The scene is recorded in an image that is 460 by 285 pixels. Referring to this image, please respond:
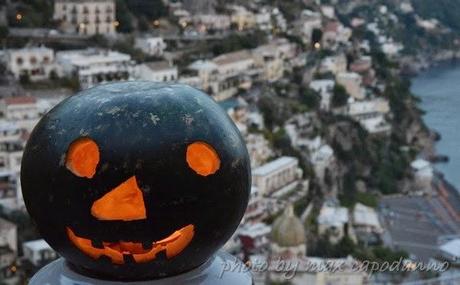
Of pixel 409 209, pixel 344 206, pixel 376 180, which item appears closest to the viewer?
pixel 344 206

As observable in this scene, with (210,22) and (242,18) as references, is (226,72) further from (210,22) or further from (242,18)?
(242,18)

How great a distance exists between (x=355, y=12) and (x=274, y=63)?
54.0 ft

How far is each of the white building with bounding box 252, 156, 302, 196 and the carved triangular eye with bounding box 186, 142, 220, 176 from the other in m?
11.3

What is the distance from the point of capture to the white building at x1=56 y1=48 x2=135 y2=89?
14383mm

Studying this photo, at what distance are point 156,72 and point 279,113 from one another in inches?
101

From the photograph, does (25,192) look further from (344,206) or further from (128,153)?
(344,206)

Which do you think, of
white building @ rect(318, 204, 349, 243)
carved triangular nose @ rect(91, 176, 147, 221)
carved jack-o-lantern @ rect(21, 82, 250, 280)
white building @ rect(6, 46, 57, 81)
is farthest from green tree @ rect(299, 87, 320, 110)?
carved triangular nose @ rect(91, 176, 147, 221)

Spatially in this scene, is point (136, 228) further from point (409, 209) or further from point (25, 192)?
point (409, 209)

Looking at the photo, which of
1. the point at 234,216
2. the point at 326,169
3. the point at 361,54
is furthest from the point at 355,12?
the point at 234,216

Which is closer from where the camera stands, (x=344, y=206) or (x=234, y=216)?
(x=234, y=216)

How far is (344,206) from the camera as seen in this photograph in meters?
14.7

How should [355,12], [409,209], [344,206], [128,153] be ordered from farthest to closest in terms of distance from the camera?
[355,12] < [409,209] < [344,206] < [128,153]

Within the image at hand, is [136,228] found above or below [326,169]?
above

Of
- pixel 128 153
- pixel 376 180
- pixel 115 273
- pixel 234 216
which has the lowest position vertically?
pixel 376 180
